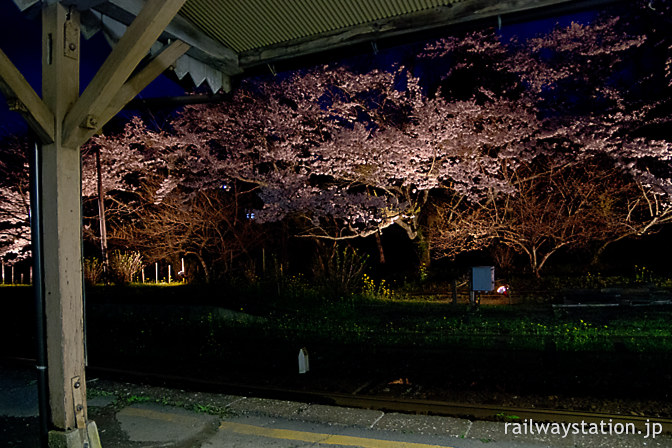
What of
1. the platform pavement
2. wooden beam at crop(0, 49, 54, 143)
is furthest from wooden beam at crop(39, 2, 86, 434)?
the platform pavement

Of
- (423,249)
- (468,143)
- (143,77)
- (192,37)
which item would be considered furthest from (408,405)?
(423,249)

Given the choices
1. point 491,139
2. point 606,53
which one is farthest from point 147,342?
point 606,53

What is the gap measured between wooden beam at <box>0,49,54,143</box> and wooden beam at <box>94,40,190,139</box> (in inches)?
12.2

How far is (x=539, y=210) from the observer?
1546 centimetres

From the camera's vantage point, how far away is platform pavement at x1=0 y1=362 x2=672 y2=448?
14.3 feet

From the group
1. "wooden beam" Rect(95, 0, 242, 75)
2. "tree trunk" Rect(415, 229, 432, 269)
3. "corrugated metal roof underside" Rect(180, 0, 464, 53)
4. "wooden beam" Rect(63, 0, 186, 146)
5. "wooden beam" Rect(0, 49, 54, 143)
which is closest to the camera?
"wooden beam" Rect(0, 49, 54, 143)

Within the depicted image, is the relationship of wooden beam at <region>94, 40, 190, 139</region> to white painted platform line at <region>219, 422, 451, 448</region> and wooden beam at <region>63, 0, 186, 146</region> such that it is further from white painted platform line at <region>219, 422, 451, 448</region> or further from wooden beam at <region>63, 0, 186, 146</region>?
white painted platform line at <region>219, 422, 451, 448</region>

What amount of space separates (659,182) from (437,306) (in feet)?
23.2

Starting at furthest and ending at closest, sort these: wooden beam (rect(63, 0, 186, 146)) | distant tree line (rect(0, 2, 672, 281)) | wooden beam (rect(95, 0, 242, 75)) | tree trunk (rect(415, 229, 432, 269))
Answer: tree trunk (rect(415, 229, 432, 269))
distant tree line (rect(0, 2, 672, 281))
wooden beam (rect(95, 0, 242, 75))
wooden beam (rect(63, 0, 186, 146))

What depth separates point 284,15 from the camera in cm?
486

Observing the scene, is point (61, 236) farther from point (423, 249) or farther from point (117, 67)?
point (423, 249)

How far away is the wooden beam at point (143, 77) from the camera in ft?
13.1

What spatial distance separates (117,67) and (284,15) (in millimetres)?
1804

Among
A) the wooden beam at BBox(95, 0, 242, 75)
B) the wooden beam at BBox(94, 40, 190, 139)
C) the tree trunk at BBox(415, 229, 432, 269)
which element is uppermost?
the wooden beam at BBox(95, 0, 242, 75)
